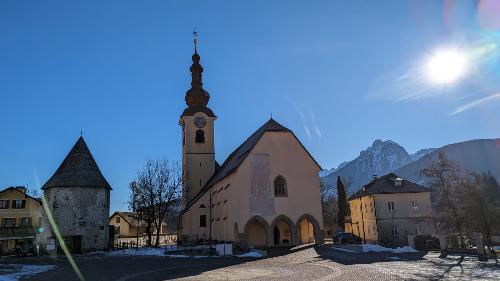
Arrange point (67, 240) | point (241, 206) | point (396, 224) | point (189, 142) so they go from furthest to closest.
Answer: point (189, 142) < point (396, 224) < point (67, 240) < point (241, 206)

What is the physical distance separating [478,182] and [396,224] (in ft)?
47.3

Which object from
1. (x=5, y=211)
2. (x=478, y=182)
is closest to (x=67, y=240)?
(x=5, y=211)

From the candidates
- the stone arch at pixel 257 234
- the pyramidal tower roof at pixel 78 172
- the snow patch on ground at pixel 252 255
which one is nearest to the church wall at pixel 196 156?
the pyramidal tower roof at pixel 78 172

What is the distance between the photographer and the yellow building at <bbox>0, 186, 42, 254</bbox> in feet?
163

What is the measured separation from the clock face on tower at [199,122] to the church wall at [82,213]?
1692 centimetres

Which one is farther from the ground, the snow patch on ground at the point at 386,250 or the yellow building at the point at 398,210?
the yellow building at the point at 398,210

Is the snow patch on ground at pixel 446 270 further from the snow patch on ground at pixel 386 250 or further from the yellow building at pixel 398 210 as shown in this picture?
the yellow building at pixel 398 210

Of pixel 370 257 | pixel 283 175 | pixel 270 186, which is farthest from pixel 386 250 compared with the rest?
pixel 283 175

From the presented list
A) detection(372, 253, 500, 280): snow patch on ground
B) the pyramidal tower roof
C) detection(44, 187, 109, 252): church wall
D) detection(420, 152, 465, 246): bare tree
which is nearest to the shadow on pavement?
detection(372, 253, 500, 280): snow patch on ground

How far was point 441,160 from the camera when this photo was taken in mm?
33781

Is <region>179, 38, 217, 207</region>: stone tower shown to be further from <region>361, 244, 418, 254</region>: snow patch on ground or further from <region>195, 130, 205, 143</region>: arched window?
<region>361, 244, 418, 254</region>: snow patch on ground

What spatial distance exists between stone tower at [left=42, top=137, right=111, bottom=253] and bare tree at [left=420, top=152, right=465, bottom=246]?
32526 mm

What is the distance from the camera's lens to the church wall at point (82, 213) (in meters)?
42.0

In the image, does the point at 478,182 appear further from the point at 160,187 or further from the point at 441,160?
the point at 160,187
